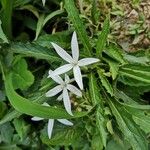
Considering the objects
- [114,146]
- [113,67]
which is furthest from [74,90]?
[114,146]

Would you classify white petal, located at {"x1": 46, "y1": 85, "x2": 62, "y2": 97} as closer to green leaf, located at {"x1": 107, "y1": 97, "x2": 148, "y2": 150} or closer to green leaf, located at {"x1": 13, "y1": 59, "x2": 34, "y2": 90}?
green leaf, located at {"x1": 13, "y1": 59, "x2": 34, "y2": 90}

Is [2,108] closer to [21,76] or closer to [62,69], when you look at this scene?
[21,76]

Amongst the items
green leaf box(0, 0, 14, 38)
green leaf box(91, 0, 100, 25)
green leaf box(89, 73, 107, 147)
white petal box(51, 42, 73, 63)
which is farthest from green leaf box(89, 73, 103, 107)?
green leaf box(0, 0, 14, 38)

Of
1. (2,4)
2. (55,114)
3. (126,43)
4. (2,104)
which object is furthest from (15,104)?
(126,43)

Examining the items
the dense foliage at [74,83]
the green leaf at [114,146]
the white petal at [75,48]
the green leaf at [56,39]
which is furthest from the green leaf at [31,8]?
the green leaf at [114,146]

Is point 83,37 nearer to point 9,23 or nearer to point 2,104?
point 9,23

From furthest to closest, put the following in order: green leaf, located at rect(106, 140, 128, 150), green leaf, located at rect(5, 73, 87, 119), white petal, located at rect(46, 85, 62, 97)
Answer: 1. green leaf, located at rect(106, 140, 128, 150)
2. white petal, located at rect(46, 85, 62, 97)
3. green leaf, located at rect(5, 73, 87, 119)
